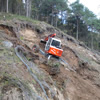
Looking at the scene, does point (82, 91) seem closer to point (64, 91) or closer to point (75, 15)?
point (64, 91)

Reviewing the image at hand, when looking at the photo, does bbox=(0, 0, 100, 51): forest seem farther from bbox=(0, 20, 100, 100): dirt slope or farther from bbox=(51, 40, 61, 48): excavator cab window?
bbox=(51, 40, 61, 48): excavator cab window

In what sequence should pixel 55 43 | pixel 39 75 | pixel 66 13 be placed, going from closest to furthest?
1. pixel 39 75
2. pixel 55 43
3. pixel 66 13

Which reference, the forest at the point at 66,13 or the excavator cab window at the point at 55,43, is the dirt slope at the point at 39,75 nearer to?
the excavator cab window at the point at 55,43

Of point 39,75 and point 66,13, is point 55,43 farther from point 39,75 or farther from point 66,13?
point 66,13

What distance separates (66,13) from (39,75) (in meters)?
24.7

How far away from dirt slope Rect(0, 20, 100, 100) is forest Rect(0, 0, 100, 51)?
36.6 feet

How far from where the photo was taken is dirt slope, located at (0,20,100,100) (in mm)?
4223

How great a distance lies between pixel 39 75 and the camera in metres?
6.17

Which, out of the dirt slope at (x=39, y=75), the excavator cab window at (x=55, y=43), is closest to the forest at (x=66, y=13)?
the dirt slope at (x=39, y=75)

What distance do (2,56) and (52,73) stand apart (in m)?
3.28

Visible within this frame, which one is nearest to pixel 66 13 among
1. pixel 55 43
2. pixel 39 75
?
pixel 55 43

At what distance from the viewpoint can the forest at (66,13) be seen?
Result: 80.9ft

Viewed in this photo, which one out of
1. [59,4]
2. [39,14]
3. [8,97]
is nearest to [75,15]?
[59,4]

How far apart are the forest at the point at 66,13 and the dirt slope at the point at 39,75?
11.1m
